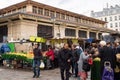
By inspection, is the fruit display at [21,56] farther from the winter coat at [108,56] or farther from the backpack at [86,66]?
the winter coat at [108,56]

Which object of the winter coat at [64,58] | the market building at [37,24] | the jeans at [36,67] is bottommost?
the jeans at [36,67]

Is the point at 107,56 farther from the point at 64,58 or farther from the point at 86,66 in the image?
the point at 64,58

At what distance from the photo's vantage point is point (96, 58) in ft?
31.7

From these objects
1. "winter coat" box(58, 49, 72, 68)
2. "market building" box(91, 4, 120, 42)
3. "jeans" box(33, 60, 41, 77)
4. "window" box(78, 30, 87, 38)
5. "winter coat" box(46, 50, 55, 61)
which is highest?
"market building" box(91, 4, 120, 42)

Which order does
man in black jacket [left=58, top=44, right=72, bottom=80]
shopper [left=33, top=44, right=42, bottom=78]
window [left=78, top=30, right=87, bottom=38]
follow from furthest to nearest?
1. window [left=78, top=30, right=87, bottom=38]
2. shopper [left=33, top=44, right=42, bottom=78]
3. man in black jacket [left=58, top=44, right=72, bottom=80]

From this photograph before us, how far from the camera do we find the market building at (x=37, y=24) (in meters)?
26.9

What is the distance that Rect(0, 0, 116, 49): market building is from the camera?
88.3ft

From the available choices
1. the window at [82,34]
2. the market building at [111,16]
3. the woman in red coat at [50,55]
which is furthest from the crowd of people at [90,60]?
the market building at [111,16]

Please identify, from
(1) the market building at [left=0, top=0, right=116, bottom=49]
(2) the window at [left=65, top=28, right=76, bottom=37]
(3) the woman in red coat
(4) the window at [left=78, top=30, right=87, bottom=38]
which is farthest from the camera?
(4) the window at [left=78, top=30, right=87, bottom=38]

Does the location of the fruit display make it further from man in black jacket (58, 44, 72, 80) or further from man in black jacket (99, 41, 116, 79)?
man in black jacket (99, 41, 116, 79)

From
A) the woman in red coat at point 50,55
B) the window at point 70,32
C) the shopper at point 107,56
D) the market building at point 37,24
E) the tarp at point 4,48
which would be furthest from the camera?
the window at point 70,32

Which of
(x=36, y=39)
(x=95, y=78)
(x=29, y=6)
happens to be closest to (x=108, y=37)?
(x=36, y=39)

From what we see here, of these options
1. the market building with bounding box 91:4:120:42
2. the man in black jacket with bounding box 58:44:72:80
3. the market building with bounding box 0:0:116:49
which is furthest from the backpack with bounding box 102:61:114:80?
the market building with bounding box 91:4:120:42

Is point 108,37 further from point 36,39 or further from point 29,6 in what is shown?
point 29,6
